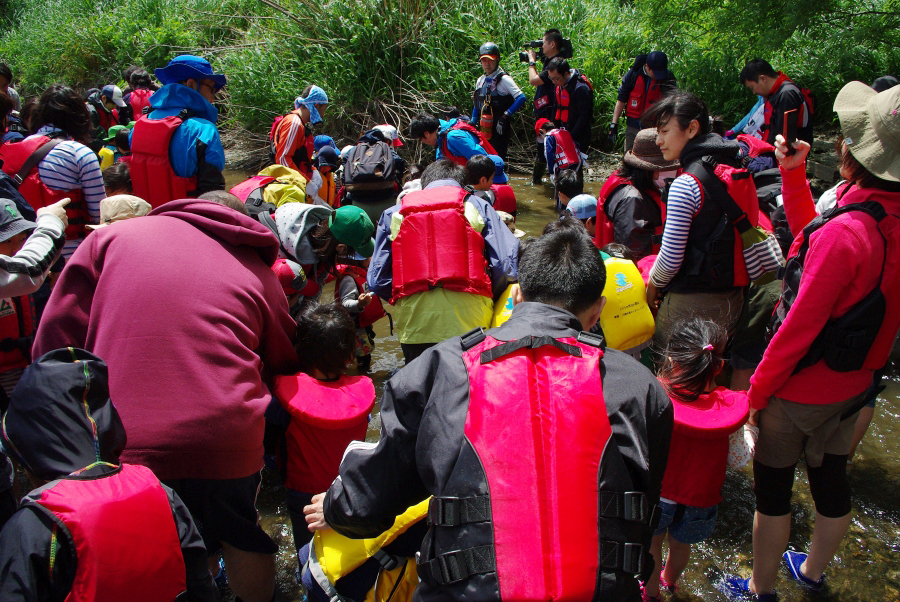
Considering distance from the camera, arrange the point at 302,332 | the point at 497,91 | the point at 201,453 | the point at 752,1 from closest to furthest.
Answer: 1. the point at 201,453
2. the point at 302,332
3. the point at 752,1
4. the point at 497,91

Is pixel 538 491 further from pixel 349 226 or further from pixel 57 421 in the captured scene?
pixel 349 226

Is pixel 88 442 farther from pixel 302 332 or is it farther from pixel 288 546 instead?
pixel 288 546

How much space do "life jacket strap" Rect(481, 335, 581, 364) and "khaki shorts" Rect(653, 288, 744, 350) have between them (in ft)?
6.19

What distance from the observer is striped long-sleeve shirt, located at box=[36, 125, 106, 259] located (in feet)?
12.9

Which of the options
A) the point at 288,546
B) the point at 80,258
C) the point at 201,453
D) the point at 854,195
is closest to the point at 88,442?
the point at 201,453

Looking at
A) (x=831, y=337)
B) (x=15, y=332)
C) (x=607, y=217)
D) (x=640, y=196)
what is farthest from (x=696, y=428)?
(x=15, y=332)

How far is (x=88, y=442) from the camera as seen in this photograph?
1.58m

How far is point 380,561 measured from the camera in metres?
1.88

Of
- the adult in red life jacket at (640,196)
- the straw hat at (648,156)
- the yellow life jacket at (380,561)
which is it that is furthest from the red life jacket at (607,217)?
the yellow life jacket at (380,561)

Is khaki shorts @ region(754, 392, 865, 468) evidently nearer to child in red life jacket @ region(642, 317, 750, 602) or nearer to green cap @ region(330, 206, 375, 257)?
child in red life jacket @ region(642, 317, 750, 602)

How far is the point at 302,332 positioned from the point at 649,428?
5.48ft

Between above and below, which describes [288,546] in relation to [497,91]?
below

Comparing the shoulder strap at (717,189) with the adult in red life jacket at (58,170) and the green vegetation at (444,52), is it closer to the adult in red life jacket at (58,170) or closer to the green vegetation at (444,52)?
the adult in red life jacket at (58,170)

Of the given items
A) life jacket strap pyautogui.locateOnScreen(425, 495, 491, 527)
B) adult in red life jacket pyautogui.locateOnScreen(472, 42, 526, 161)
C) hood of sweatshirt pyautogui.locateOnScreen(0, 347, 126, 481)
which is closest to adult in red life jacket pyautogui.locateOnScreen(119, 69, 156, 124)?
adult in red life jacket pyautogui.locateOnScreen(472, 42, 526, 161)
